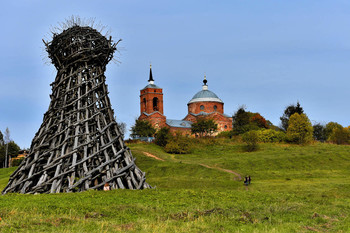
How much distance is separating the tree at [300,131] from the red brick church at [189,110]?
18.4 meters

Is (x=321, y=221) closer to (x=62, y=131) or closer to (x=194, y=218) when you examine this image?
(x=194, y=218)

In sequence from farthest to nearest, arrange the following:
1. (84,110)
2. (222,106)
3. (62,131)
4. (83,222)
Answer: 1. (222,106)
2. (84,110)
3. (62,131)
4. (83,222)

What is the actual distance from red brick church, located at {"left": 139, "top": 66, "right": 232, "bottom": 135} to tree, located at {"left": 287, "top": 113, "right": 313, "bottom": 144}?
18.4 meters

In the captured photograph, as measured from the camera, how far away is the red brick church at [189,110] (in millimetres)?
69438

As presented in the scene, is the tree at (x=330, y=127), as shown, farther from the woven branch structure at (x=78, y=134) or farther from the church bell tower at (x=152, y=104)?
the woven branch structure at (x=78, y=134)

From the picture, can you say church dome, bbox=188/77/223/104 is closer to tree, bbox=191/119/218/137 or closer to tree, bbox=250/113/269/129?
tree, bbox=250/113/269/129

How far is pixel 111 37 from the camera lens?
2080cm

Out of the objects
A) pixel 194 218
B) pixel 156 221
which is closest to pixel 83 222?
pixel 156 221

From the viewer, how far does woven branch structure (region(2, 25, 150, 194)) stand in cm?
1714

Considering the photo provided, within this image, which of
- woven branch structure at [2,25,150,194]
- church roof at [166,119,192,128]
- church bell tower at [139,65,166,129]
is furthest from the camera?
church roof at [166,119,192,128]

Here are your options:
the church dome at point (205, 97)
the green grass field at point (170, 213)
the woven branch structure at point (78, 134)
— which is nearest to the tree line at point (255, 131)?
the church dome at point (205, 97)

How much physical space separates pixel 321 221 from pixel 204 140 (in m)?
45.3

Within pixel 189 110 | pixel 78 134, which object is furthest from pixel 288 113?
pixel 78 134

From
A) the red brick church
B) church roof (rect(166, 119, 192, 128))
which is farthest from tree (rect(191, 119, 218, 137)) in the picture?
church roof (rect(166, 119, 192, 128))
